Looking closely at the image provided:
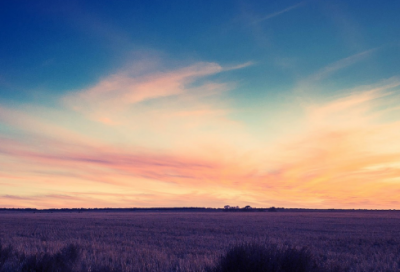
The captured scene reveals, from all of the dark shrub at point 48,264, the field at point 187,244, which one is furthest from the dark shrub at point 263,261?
the dark shrub at point 48,264

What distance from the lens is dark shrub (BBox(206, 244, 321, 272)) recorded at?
766cm

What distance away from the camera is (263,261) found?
7742 millimetres

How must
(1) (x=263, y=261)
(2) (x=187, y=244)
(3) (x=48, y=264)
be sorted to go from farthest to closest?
A: (2) (x=187, y=244)
(3) (x=48, y=264)
(1) (x=263, y=261)

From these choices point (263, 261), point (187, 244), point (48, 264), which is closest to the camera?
point (263, 261)

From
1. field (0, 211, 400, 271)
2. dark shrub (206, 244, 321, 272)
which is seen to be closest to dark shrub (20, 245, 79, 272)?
field (0, 211, 400, 271)

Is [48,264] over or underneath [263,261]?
underneath

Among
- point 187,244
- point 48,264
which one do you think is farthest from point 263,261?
point 187,244

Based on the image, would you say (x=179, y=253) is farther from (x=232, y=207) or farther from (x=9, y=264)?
(x=232, y=207)

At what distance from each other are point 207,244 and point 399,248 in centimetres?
1064

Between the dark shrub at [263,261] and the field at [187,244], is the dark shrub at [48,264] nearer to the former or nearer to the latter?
the field at [187,244]

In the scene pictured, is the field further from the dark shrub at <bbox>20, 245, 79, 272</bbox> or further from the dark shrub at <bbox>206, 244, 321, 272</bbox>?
the dark shrub at <bbox>206, 244, 321, 272</bbox>

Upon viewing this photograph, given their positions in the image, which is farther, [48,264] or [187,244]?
[187,244]

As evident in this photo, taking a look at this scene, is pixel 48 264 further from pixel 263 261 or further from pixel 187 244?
pixel 187 244

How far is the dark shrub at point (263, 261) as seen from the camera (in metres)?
7.66
